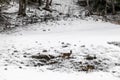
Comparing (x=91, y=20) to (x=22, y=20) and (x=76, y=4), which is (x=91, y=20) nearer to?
(x=22, y=20)

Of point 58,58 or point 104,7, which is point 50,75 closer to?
point 58,58

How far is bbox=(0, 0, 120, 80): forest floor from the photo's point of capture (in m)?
9.62

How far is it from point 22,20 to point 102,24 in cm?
663

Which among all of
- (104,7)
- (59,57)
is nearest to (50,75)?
(59,57)

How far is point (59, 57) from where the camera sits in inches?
460

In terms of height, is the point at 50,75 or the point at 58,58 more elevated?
the point at 58,58

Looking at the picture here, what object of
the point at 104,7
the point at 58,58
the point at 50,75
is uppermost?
the point at 104,7

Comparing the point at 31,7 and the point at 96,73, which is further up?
the point at 31,7

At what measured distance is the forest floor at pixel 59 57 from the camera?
9625 mm

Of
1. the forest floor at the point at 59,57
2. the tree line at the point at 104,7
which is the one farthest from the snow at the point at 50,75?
the tree line at the point at 104,7

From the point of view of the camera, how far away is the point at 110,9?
89.1 ft

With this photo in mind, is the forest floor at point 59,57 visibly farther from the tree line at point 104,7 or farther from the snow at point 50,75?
the tree line at point 104,7

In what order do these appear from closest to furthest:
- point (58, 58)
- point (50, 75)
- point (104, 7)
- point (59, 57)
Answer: point (50, 75) < point (58, 58) < point (59, 57) < point (104, 7)

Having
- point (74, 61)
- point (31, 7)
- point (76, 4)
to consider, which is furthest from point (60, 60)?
point (76, 4)
